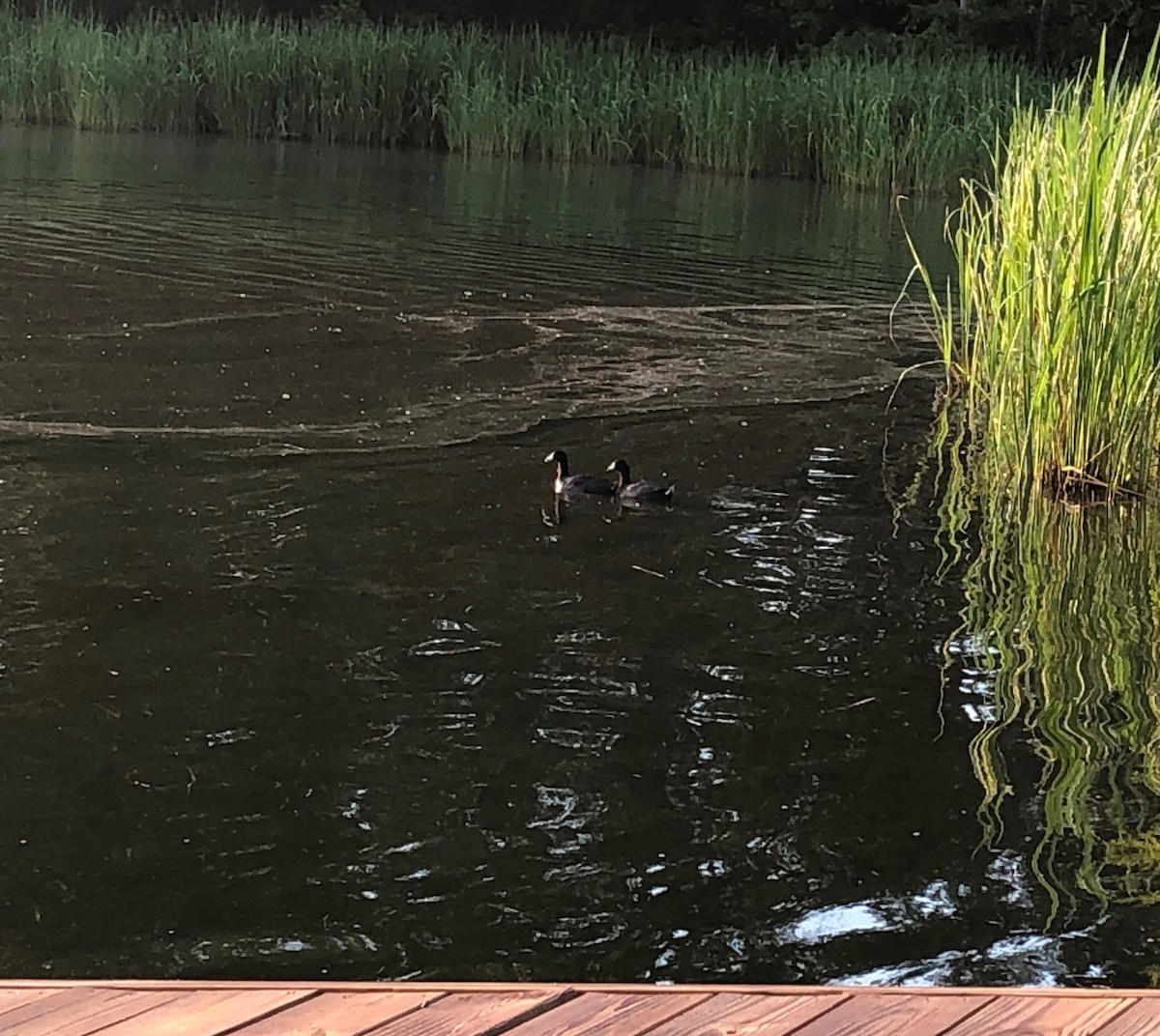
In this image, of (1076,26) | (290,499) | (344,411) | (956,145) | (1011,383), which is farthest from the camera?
(1076,26)

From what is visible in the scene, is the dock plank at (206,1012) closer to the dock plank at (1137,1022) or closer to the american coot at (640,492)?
the dock plank at (1137,1022)

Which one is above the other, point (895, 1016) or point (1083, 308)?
point (1083, 308)

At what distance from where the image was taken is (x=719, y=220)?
13727 millimetres

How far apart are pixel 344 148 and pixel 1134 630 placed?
1508cm

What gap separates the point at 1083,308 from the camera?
557 centimetres

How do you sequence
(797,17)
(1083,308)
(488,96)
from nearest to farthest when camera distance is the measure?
(1083,308) → (488,96) → (797,17)

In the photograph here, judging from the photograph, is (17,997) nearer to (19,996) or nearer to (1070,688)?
(19,996)

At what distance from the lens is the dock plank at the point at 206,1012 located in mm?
2160

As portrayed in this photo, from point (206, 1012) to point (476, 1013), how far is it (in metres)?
0.33

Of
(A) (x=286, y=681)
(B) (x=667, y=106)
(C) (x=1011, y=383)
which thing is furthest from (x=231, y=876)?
(B) (x=667, y=106)

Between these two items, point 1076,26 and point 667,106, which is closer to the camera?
point 667,106

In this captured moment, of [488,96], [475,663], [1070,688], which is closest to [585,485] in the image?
[475,663]

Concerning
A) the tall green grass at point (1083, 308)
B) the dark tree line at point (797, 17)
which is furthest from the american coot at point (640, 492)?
the dark tree line at point (797, 17)

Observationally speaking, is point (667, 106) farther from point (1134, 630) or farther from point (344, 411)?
point (1134, 630)
